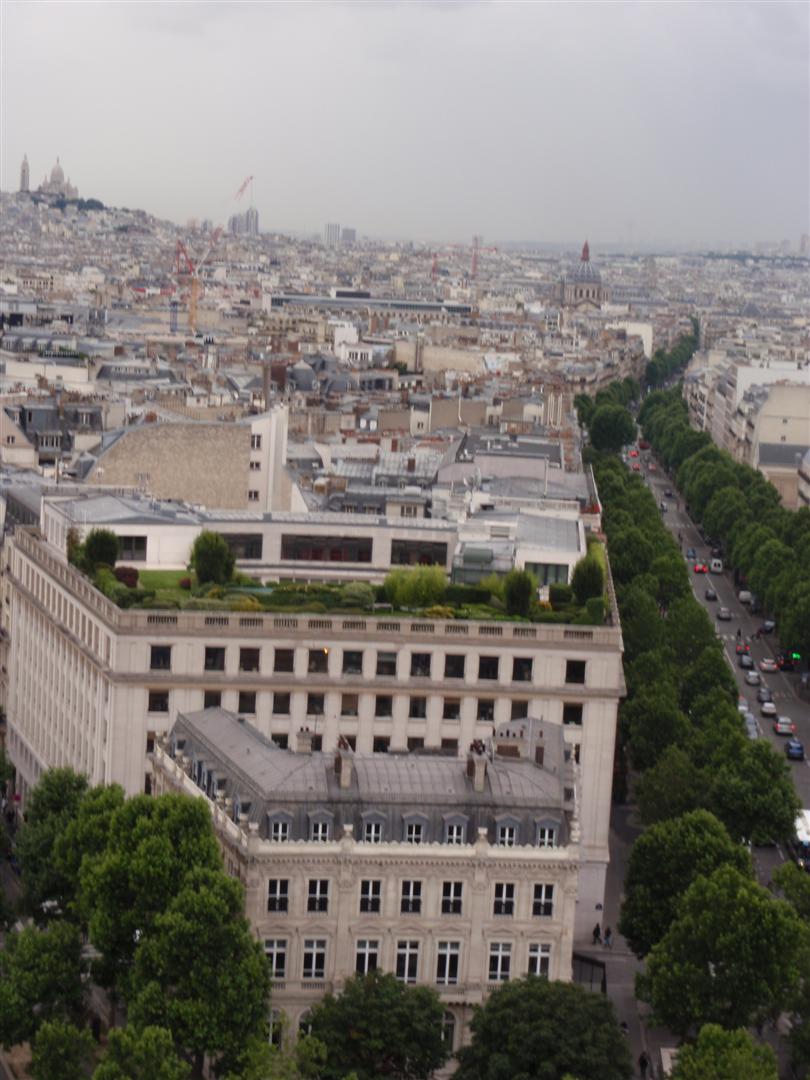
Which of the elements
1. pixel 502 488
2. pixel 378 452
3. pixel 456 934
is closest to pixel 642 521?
pixel 378 452

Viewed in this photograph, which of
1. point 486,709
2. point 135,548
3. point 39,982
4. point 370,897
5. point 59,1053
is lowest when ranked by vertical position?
point 59,1053

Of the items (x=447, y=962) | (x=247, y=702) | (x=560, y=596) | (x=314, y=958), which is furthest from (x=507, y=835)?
(x=560, y=596)

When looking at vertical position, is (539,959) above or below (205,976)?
below

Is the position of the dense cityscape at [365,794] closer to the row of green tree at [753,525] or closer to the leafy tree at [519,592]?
the leafy tree at [519,592]

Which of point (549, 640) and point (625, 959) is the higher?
point (549, 640)

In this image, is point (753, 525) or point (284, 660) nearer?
point (284, 660)

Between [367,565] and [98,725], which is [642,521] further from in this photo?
[98,725]

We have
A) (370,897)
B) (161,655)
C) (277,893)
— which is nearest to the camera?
(277,893)

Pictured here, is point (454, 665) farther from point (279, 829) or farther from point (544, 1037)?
point (544, 1037)

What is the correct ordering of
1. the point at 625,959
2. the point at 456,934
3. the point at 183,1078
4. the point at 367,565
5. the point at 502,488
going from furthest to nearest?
the point at 502,488 → the point at 367,565 → the point at 625,959 → the point at 456,934 → the point at 183,1078
